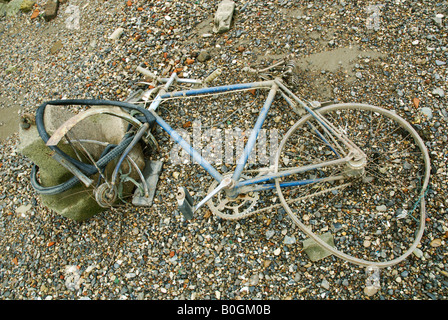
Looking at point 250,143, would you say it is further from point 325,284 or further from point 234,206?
point 325,284

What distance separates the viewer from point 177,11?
5.53 metres

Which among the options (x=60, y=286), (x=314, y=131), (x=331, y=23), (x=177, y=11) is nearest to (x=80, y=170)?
(x=60, y=286)

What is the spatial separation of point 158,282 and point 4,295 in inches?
80.1

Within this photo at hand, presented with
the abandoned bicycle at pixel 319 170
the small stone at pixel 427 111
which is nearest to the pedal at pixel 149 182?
the abandoned bicycle at pixel 319 170

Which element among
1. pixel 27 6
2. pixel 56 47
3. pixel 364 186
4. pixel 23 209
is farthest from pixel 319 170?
pixel 27 6

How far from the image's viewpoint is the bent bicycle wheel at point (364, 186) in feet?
11.0

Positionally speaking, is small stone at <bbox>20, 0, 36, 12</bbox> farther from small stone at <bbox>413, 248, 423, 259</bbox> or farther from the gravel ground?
small stone at <bbox>413, 248, 423, 259</bbox>

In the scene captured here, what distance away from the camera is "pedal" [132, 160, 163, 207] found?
4.00m

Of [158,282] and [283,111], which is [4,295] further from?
[283,111]

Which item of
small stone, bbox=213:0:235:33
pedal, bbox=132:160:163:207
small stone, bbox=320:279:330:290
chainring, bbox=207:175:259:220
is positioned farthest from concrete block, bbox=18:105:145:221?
small stone, bbox=320:279:330:290

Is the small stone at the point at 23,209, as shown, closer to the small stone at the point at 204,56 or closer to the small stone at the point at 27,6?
the small stone at the point at 204,56

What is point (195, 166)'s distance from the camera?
4.18m

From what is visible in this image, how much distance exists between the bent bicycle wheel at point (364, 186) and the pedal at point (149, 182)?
172 cm

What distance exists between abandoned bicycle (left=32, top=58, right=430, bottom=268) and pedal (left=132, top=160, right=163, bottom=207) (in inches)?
1.4
